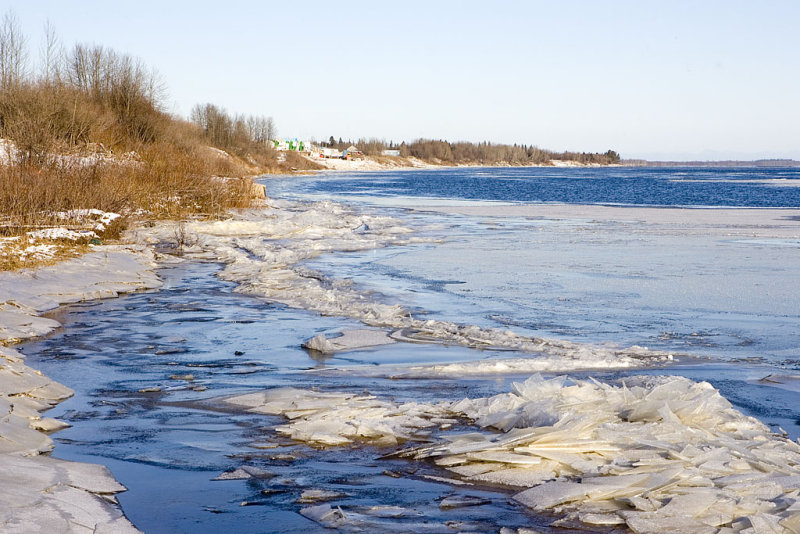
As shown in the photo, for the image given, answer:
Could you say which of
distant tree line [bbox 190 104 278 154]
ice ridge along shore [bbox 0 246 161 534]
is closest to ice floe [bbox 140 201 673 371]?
ice ridge along shore [bbox 0 246 161 534]

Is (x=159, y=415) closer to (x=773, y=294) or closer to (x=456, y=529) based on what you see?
(x=456, y=529)

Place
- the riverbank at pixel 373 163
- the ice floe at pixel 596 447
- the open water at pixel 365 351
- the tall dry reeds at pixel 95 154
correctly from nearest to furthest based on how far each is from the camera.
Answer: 1. the ice floe at pixel 596 447
2. the open water at pixel 365 351
3. the tall dry reeds at pixel 95 154
4. the riverbank at pixel 373 163

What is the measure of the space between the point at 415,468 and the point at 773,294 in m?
8.72

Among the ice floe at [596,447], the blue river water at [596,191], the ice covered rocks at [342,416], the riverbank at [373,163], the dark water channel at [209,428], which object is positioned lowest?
the dark water channel at [209,428]

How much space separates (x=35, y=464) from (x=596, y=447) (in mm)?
3289

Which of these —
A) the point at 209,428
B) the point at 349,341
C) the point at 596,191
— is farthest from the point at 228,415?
the point at 596,191

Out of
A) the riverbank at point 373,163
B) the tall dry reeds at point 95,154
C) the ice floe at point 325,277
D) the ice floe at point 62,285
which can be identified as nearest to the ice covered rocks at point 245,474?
the ice floe at point 325,277

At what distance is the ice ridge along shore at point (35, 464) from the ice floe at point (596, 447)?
3.86ft

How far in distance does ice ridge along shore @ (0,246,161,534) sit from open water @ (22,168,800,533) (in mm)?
154

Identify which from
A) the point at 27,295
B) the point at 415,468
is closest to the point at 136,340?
the point at 27,295

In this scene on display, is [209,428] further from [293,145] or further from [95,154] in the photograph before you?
[293,145]

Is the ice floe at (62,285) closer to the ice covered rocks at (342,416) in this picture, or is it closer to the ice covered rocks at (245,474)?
the ice covered rocks at (342,416)

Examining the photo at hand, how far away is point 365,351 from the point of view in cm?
842

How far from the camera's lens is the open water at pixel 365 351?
4.55 metres
